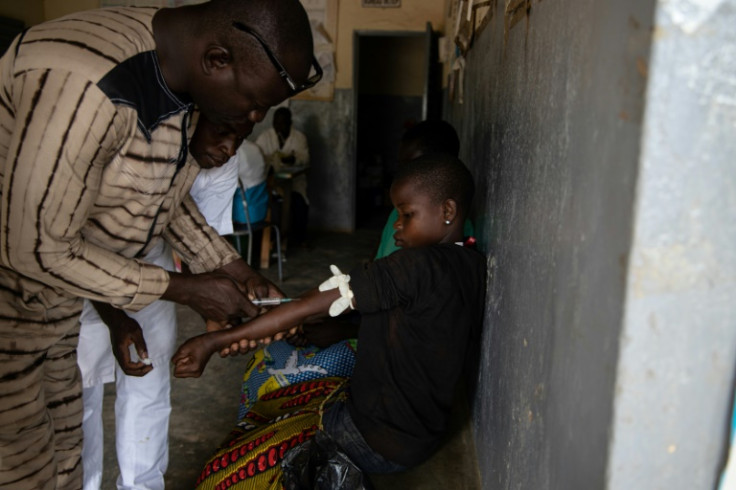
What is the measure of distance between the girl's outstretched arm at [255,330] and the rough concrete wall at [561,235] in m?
0.50

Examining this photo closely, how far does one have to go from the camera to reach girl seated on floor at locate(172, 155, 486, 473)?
1540mm

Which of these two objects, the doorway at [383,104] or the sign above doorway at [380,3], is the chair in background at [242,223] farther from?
the doorway at [383,104]

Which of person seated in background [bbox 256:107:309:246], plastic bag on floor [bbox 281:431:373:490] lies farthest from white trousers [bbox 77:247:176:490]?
person seated in background [bbox 256:107:309:246]

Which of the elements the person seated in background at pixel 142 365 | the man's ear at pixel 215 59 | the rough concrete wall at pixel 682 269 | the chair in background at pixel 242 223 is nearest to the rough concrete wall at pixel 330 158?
the chair in background at pixel 242 223

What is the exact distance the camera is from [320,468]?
1.55 meters

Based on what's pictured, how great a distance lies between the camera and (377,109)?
967 centimetres

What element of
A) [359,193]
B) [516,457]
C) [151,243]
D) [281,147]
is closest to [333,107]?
[281,147]

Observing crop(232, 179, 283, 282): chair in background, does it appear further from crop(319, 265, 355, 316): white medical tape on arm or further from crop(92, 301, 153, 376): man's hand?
crop(319, 265, 355, 316): white medical tape on arm

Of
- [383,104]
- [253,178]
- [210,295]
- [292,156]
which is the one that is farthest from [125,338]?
[383,104]

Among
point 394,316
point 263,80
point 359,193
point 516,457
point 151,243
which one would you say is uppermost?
point 263,80

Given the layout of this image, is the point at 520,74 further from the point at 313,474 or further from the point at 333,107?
the point at 333,107

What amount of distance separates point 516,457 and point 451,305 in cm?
48

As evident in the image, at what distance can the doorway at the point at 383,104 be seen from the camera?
30.5 feet

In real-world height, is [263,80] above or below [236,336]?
above
